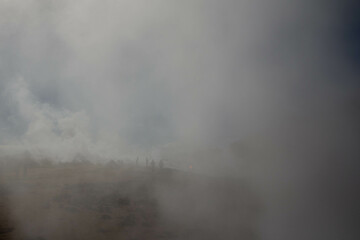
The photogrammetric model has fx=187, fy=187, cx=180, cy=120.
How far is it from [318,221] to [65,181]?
27.2 m

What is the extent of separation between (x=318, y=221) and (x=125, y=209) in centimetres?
1815

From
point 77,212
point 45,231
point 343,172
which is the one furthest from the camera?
point 343,172

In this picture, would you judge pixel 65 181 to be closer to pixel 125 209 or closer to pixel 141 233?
pixel 125 209

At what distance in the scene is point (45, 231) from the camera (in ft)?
44.7

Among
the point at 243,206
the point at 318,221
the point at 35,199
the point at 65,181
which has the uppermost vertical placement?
the point at 65,181

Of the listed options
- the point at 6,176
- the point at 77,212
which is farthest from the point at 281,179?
the point at 6,176

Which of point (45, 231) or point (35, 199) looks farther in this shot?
point (35, 199)

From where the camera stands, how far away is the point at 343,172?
1784cm

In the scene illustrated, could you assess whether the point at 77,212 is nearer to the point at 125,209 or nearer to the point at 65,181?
the point at 125,209

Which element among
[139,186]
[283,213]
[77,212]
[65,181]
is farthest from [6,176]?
[283,213]

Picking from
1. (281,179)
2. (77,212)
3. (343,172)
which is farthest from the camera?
(281,179)

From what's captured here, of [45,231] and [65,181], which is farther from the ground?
[65,181]

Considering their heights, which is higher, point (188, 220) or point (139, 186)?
point (139, 186)

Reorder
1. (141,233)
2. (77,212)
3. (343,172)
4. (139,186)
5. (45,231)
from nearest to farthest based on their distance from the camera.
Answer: (45,231) → (141,233) → (77,212) → (343,172) → (139,186)
